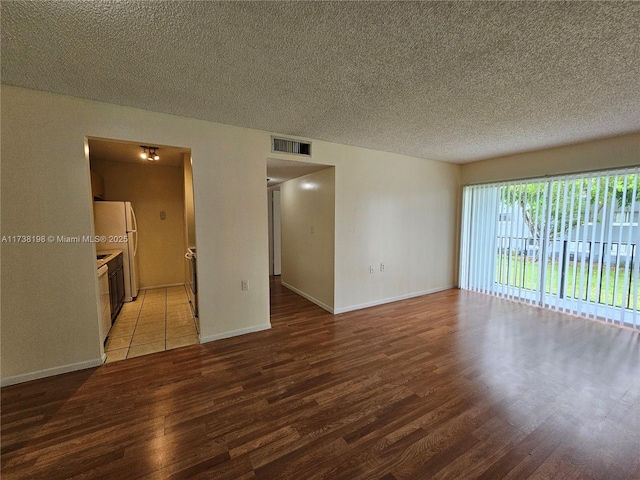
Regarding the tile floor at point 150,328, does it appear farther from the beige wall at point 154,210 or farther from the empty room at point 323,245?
the beige wall at point 154,210

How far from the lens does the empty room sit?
60.0 inches

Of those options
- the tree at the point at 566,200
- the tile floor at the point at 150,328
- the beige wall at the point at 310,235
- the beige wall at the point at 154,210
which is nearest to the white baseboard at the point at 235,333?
the tile floor at the point at 150,328

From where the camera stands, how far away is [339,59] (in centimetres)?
180

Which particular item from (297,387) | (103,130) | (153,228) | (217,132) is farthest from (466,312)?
(153,228)

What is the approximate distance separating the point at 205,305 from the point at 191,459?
67.3 inches

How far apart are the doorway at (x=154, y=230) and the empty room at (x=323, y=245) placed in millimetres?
99

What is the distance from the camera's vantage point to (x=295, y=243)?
524cm

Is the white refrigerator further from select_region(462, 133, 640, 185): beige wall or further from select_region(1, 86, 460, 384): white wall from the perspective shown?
select_region(462, 133, 640, 185): beige wall

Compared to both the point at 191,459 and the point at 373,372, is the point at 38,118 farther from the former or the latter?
the point at 373,372

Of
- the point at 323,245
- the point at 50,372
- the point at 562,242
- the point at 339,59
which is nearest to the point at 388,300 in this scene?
the point at 323,245

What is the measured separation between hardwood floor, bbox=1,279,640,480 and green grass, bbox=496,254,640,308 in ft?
2.10

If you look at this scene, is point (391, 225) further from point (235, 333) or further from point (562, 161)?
point (235, 333)

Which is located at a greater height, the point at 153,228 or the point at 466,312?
the point at 153,228

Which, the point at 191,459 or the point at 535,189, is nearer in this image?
the point at 191,459
